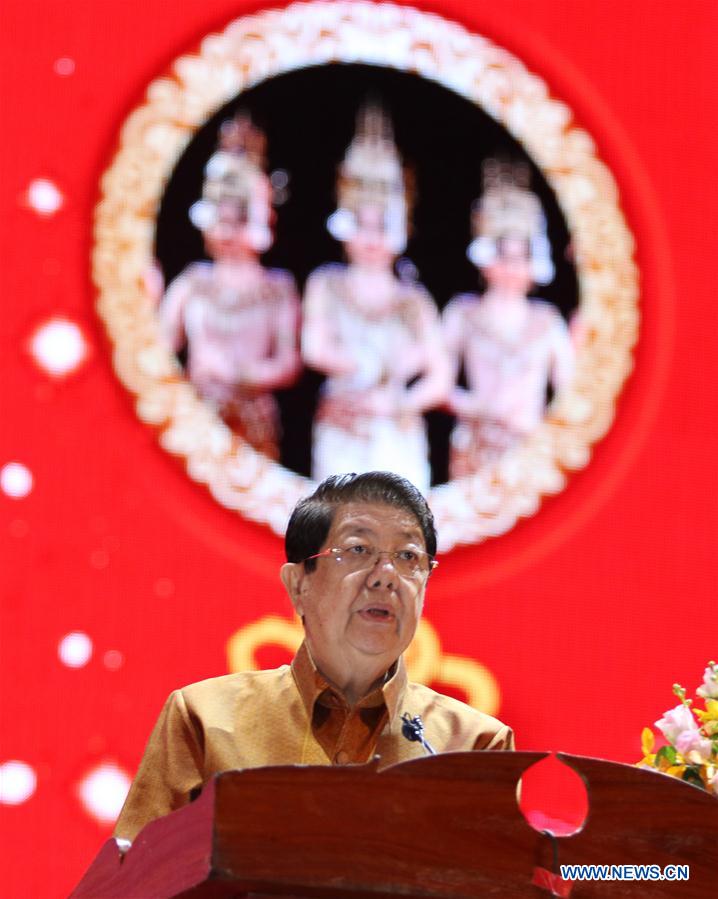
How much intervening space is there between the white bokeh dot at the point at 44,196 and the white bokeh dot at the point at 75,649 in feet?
2.74

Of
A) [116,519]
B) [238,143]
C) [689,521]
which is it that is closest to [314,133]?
[238,143]

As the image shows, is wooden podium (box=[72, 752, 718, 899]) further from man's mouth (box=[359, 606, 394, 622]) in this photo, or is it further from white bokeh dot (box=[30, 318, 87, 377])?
white bokeh dot (box=[30, 318, 87, 377])

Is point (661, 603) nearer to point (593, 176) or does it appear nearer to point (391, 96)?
point (593, 176)

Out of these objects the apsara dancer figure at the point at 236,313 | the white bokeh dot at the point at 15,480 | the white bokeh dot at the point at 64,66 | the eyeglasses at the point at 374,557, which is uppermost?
the white bokeh dot at the point at 64,66

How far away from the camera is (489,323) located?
3113mm

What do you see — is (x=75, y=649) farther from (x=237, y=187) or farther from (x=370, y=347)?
(x=237, y=187)

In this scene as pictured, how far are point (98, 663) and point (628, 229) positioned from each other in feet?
4.85

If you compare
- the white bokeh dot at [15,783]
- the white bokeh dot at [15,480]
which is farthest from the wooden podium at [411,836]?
the white bokeh dot at [15,480]

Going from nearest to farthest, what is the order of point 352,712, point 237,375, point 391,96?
1. point 352,712
2. point 237,375
3. point 391,96

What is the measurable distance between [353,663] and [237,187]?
142 centimetres

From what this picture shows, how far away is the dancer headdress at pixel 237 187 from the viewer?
301 cm

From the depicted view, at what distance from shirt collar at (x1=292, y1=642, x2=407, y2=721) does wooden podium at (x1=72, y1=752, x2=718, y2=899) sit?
1.88ft

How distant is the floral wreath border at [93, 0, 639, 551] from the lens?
9.56ft

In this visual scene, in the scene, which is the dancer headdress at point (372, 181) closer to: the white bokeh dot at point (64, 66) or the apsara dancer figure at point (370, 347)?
the apsara dancer figure at point (370, 347)
